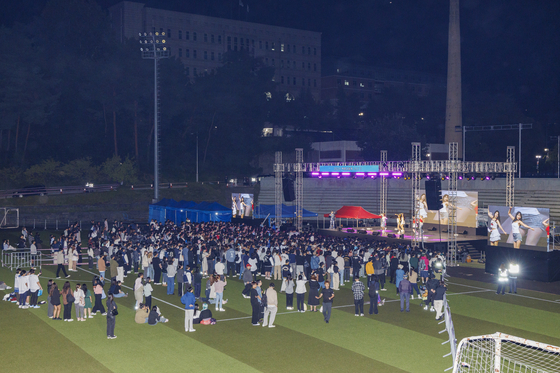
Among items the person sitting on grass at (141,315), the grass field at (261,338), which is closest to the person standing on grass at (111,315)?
the grass field at (261,338)

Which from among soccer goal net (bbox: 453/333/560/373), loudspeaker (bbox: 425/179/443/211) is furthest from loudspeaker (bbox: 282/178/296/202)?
soccer goal net (bbox: 453/333/560/373)

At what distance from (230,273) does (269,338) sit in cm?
1139

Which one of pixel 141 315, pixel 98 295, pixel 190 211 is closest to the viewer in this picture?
pixel 141 315

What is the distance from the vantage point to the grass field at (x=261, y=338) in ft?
45.3

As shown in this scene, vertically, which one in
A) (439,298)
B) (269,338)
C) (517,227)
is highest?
(517,227)

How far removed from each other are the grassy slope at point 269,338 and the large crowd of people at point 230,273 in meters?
0.55

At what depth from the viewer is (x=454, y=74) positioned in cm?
7531

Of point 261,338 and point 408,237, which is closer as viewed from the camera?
point 261,338

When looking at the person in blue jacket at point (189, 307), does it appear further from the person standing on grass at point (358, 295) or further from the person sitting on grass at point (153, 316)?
the person standing on grass at point (358, 295)

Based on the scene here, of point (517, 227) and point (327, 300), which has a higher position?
point (517, 227)

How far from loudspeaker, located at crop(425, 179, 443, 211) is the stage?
222cm

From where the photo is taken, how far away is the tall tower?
75.0 m

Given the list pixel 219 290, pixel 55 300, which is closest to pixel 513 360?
pixel 219 290

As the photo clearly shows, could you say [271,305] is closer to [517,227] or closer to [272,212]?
[517,227]
